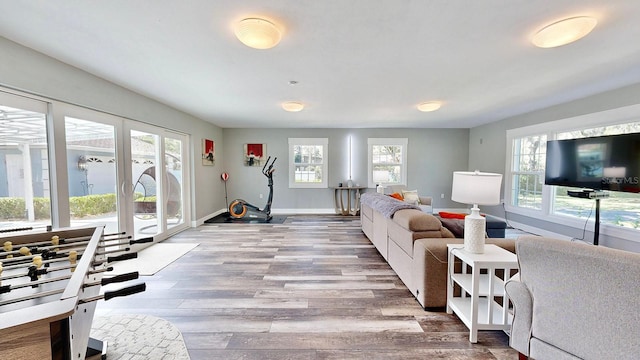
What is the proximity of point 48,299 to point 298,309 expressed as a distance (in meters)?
1.61

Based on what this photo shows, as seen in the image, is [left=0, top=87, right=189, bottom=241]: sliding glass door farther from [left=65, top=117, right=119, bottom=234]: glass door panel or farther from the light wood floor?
the light wood floor

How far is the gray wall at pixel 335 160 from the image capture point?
6.47 metres

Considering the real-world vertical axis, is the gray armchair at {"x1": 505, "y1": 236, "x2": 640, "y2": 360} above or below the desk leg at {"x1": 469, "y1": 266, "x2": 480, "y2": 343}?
above

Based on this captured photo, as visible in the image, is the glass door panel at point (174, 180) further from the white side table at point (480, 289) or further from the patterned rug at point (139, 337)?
the white side table at point (480, 289)

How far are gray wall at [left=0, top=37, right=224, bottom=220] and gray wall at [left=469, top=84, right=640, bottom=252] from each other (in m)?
6.77

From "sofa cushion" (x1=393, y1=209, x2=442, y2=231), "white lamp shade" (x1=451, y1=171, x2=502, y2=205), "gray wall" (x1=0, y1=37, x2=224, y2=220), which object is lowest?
"sofa cushion" (x1=393, y1=209, x2=442, y2=231)

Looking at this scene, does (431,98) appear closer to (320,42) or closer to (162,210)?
(320,42)

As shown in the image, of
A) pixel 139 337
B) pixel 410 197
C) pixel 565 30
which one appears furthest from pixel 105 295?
pixel 410 197

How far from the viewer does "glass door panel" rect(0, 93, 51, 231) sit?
2057 mm

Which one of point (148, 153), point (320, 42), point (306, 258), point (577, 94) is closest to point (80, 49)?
point (148, 153)

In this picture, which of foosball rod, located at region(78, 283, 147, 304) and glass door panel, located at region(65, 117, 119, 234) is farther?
glass door panel, located at region(65, 117, 119, 234)

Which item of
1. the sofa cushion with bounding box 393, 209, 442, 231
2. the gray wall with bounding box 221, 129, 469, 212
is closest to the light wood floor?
the sofa cushion with bounding box 393, 209, 442, 231

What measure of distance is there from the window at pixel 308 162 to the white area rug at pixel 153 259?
10.9 ft

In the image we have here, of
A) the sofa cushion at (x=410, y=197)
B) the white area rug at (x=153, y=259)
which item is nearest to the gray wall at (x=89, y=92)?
the white area rug at (x=153, y=259)
